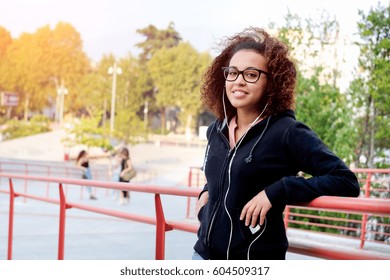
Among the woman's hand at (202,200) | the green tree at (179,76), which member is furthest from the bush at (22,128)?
the woman's hand at (202,200)

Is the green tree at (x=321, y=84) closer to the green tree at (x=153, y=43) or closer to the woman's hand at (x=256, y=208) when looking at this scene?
the woman's hand at (x=256, y=208)

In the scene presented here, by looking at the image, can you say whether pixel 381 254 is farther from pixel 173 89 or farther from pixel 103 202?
pixel 173 89

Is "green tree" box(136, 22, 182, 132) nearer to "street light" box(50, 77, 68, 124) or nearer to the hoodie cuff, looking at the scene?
"street light" box(50, 77, 68, 124)

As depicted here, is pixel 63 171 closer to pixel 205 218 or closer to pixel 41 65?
pixel 41 65

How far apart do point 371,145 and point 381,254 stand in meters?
6.33

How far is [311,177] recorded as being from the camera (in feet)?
4.17

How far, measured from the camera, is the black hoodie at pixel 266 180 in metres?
1.26

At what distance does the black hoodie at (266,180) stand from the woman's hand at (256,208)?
0.04 ft

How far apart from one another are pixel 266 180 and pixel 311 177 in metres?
0.10

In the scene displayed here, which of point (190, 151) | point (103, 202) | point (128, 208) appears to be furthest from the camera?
point (190, 151)

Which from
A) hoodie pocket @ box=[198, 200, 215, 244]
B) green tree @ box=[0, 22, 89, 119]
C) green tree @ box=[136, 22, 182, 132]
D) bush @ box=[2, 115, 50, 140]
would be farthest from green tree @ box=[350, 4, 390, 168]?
green tree @ box=[136, 22, 182, 132]

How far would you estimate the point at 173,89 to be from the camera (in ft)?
120

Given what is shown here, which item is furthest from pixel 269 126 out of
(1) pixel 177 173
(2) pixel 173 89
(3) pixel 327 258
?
(2) pixel 173 89

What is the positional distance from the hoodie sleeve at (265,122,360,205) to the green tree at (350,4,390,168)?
5911 mm
